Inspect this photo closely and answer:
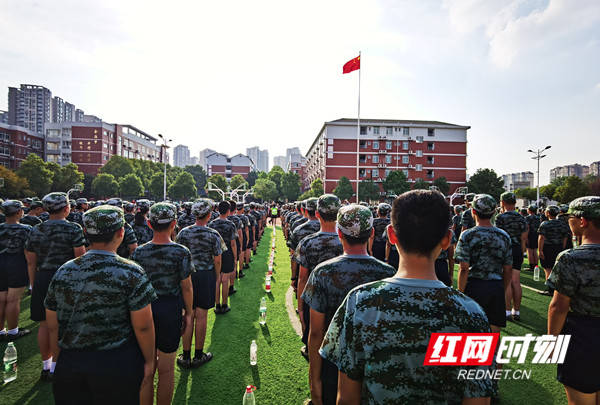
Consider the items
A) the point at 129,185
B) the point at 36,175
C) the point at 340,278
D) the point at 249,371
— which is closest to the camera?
the point at 340,278

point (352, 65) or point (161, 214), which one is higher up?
point (352, 65)

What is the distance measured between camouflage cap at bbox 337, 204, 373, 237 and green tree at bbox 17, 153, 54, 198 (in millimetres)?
56111

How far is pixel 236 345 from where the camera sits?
547cm

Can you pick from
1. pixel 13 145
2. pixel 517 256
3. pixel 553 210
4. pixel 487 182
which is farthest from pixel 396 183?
pixel 13 145

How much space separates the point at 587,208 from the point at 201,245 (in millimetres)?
4973

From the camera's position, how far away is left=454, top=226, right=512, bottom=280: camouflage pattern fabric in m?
4.22

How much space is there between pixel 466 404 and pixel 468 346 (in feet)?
0.94

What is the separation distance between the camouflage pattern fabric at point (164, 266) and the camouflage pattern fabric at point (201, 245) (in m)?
1.31

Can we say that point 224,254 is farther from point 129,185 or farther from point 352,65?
point 129,185

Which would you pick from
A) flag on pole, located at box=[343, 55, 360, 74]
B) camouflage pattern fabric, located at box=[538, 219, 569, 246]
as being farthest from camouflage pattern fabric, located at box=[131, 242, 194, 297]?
flag on pole, located at box=[343, 55, 360, 74]

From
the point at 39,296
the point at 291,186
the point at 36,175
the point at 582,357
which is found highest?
the point at 291,186

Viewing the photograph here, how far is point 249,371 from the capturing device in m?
4.66

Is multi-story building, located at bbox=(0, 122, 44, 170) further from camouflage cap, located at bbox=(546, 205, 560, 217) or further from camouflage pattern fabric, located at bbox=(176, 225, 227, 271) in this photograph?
camouflage cap, located at bbox=(546, 205, 560, 217)

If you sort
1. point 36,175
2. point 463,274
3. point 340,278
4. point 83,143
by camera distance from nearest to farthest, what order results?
point 340,278 → point 463,274 → point 36,175 → point 83,143
